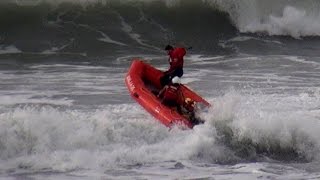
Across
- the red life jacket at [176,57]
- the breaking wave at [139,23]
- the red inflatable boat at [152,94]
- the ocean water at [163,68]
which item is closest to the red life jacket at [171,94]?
the red inflatable boat at [152,94]

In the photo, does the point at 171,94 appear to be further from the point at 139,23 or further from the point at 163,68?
the point at 139,23

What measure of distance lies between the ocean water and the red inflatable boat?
0.53 ft

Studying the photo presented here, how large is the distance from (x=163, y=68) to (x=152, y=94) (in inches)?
218

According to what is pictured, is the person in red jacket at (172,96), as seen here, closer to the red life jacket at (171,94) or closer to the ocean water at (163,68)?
the red life jacket at (171,94)

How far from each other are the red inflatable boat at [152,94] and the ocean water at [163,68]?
162mm

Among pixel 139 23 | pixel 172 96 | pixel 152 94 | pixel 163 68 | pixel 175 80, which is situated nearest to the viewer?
pixel 175 80

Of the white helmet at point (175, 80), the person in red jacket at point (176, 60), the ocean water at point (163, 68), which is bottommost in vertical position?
the ocean water at point (163, 68)

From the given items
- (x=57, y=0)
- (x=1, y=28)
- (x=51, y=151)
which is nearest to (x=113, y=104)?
(x=51, y=151)

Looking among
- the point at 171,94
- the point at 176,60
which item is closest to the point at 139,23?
the point at 176,60

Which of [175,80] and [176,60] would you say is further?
[176,60]

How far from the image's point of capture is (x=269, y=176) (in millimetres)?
6344

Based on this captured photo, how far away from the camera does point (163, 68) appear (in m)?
14.2

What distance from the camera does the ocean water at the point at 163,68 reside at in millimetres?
6730

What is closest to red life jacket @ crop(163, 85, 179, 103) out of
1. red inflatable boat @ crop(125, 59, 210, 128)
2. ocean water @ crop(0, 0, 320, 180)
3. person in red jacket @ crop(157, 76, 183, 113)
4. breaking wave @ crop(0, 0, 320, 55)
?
person in red jacket @ crop(157, 76, 183, 113)
